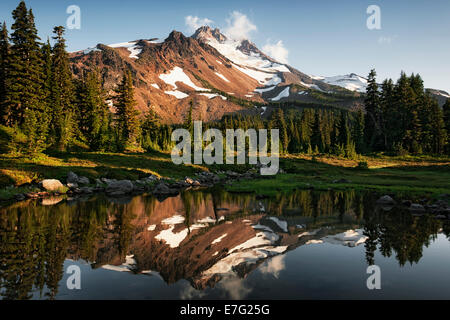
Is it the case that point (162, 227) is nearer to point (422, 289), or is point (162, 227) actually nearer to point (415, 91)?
point (422, 289)

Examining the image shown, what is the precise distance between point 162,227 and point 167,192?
650 inches

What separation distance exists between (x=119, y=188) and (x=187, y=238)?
21254 millimetres

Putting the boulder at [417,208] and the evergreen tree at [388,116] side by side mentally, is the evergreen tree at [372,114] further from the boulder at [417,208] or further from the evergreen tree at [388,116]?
the boulder at [417,208]

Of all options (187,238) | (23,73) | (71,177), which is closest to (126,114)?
(23,73)

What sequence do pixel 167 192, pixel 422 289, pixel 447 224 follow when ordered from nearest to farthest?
pixel 422 289, pixel 447 224, pixel 167 192

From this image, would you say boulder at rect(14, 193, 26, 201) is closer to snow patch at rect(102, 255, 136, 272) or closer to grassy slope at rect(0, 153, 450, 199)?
grassy slope at rect(0, 153, 450, 199)

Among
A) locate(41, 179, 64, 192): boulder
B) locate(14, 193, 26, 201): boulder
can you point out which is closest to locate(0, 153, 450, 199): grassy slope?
locate(14, 193, 26, 201): boulder

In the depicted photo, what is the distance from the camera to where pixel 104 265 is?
9.91 m

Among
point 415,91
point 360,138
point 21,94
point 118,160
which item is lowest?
point 118,160

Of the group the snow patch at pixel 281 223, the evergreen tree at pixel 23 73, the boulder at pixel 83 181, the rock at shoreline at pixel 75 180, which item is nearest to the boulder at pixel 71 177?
the rock at shoreline at pixel 75 180

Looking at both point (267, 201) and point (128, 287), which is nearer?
point (128, 287)

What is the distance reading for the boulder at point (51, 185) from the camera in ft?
92.8

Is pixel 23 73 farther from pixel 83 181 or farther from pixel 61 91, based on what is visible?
pixel 83 181

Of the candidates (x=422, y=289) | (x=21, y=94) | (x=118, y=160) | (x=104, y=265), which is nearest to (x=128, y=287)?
(x=104, y=265)
